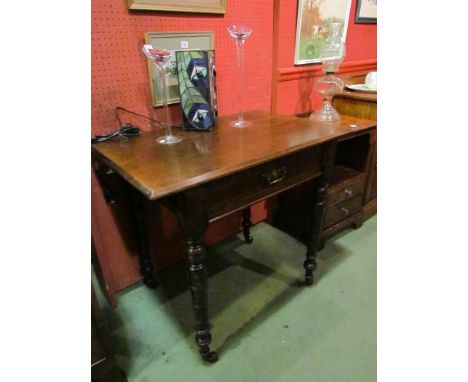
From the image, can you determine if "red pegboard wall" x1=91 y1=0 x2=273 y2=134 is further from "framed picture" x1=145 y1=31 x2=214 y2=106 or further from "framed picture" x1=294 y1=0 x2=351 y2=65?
"framed picture" x1=294 y1=0 x2=351 y2=65

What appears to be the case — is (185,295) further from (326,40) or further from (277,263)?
(326,40)

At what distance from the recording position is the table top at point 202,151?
0.79 metres

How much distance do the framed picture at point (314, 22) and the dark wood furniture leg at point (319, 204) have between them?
0.83 metres

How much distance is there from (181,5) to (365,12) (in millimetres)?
1544

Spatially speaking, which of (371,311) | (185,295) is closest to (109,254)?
(185,295)

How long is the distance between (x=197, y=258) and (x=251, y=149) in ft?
1.31

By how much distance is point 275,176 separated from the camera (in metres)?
1.02

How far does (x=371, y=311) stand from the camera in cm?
137

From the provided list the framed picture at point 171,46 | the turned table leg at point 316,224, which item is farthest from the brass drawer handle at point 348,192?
the framed picture at point 171,46

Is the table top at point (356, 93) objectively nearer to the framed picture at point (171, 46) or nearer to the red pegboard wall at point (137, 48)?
the red pegboard wall at point (137, 48)

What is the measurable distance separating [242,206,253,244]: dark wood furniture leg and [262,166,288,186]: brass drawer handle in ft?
2.66

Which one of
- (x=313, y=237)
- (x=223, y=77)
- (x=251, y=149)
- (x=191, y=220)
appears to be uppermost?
(x=223, y=77)

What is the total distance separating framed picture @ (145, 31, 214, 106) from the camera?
3.79ft

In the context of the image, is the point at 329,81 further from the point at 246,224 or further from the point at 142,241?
the point at 142,241
